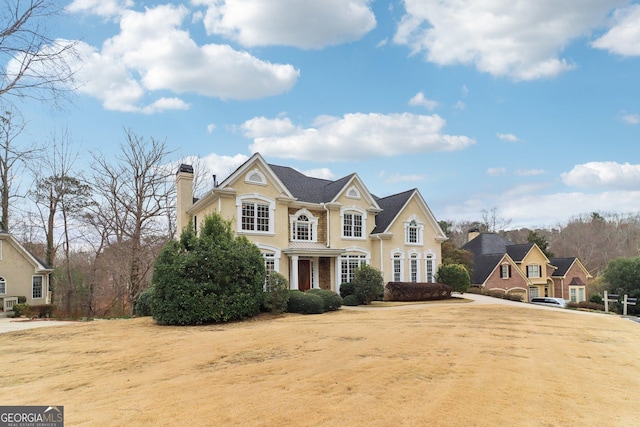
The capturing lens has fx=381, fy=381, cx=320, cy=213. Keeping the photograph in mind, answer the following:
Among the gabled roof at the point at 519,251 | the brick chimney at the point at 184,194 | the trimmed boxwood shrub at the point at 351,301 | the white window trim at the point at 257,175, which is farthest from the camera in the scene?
the gabled roof at the point at 519,251

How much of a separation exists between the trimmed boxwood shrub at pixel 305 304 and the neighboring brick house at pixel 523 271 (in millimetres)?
22992

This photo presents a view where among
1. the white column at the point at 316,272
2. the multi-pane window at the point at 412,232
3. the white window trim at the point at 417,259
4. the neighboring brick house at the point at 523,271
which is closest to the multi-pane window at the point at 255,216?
the white column at the point at 316,272

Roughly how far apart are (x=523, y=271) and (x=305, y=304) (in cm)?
2848

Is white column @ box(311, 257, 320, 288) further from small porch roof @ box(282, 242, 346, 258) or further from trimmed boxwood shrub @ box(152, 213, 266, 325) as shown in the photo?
trimmed boxwood shrub @ box(152, 213, 266, 325)

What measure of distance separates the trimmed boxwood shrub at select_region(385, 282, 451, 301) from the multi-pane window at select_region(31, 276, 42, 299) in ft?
81.2

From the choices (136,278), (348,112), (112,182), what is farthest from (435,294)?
(112,182)

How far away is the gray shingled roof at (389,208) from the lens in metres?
25.5

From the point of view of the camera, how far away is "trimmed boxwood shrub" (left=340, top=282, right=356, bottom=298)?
2230cm

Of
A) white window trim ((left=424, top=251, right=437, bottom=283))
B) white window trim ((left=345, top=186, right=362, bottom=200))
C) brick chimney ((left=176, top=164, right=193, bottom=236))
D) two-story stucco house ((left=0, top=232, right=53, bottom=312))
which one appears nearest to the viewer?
brick chimney ((left=176, top=164, right=193, bottom=236))

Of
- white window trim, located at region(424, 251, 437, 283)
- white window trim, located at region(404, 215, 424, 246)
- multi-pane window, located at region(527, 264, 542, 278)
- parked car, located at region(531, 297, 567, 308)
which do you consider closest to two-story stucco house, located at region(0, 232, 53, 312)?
white window trim, located at region(404, 215, 424, 246)

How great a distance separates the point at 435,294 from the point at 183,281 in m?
16.1

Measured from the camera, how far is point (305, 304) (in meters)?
17.0

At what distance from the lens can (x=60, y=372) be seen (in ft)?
24.3

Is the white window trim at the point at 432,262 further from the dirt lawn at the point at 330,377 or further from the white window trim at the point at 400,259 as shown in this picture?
the dirt lawn at the point at 330,377
